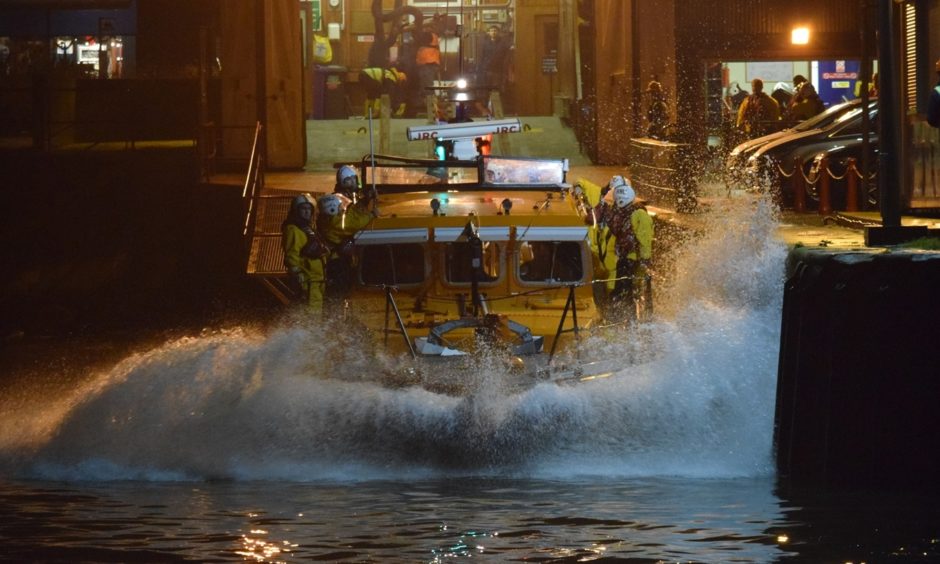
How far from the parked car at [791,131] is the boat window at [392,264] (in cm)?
1290

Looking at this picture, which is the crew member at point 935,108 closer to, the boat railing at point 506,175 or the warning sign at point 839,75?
the boat railing at point 506,175

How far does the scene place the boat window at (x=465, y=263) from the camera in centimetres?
1298

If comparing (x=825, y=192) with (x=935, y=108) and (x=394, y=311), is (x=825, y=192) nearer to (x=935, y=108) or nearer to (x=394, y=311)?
(x=935, y=108)

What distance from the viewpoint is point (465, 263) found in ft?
42.7

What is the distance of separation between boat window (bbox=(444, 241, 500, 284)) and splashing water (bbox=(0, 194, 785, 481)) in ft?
3.71

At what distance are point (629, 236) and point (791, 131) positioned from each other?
1136 cm

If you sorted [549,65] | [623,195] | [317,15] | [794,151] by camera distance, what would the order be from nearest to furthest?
[623,195] → [794,151] → [549,65] → [317,15]

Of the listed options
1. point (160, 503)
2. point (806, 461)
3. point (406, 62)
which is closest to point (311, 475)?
point (160, 503)

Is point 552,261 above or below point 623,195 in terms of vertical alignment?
below

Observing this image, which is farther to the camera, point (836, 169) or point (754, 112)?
point (754, 112)

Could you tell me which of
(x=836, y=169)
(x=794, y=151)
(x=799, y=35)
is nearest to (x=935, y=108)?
(x=836, y=169)

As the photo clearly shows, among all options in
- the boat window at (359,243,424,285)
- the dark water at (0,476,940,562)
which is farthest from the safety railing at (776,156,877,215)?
the dark water at (0,476,940,562)

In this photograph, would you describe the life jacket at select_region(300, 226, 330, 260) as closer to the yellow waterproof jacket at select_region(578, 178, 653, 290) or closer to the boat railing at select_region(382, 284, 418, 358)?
the boat railing at select_region(382, 284, 418, 358)

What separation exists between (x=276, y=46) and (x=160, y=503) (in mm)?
17385
